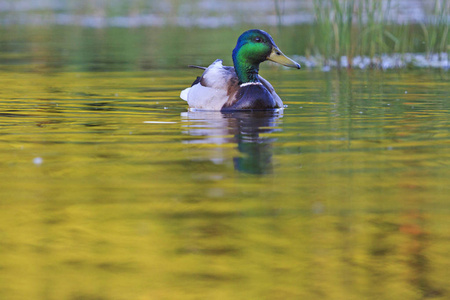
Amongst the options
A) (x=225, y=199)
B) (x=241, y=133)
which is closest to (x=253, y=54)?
(x=241, y=133)

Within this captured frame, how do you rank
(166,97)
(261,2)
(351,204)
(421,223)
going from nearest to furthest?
(421,223), (351,204), (166,97), (261,2)

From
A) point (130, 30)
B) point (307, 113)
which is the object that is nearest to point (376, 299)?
point (307, 113)

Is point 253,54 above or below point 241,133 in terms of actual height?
above

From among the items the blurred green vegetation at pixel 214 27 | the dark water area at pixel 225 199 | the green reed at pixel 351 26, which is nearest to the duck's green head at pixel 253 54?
the dark water area at pixel 225 199

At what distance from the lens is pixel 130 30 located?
103 feet

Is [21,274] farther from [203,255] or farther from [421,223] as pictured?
[421,223]

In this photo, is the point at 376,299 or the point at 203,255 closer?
the point at 376,299

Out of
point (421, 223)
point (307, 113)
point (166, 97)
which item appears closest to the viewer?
point (421, 223)

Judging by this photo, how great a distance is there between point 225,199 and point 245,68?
5.73m

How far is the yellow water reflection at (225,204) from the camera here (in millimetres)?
4633

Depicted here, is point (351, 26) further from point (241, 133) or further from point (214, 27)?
point (214, 27)

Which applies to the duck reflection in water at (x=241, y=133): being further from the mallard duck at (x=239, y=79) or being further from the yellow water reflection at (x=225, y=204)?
the mallard duck at (x=239, y=79)

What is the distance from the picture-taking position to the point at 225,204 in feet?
20.2

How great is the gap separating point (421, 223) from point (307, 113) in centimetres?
556
